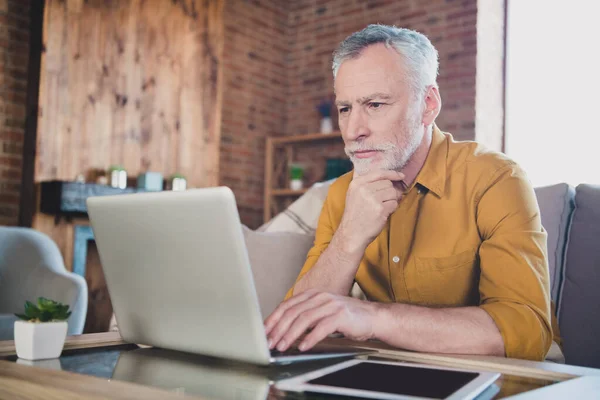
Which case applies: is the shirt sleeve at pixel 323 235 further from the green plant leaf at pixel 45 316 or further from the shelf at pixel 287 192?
the shelf at pixel 287 192

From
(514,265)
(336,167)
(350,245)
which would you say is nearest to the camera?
(514,265)

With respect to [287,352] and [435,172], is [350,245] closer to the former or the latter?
[435,172]

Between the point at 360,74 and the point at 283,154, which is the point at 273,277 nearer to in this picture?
the point at 360,74

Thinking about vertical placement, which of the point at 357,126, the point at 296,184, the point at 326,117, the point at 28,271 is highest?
the point at 326,117

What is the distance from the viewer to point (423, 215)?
→ 150 cm

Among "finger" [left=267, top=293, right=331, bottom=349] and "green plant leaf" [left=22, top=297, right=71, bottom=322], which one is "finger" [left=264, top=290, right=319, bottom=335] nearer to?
"finger" [left=267, top=293, right=331, bottom=349]

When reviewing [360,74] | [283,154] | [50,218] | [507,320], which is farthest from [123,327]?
[283,154]

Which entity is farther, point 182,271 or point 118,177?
point 118,177

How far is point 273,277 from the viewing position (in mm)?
2053

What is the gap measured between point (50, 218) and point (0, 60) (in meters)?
1.10

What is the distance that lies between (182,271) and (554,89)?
14.5 ft

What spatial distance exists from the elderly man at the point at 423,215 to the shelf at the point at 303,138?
362cm

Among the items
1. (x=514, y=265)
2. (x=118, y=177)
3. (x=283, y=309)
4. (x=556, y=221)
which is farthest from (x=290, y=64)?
(x=283, y=309)

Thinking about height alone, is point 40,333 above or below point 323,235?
below
